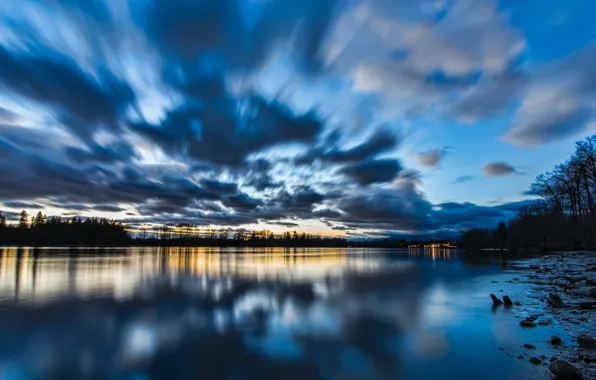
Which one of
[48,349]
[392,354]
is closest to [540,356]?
[392,354]

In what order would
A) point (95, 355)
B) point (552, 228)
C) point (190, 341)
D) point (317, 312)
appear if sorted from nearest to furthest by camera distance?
1. point (95, 355)
2. point (190, 341)
3. point (317, 312)
4. point (552, 228)

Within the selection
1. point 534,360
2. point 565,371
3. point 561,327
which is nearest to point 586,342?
point 534,360

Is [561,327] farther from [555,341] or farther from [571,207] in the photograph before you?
[571,207]

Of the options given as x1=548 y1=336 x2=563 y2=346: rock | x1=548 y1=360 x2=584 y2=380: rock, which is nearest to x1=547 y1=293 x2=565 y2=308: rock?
x1=548 y1=336 x2=563 y2=346: rock

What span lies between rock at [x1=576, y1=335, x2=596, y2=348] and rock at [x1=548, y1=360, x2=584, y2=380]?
2.45 meters

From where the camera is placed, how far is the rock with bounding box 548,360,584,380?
22.2ft

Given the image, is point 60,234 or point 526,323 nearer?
point 526,323

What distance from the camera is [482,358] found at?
8.91 metres

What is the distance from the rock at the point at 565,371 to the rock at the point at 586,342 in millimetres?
2447

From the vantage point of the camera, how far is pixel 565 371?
694 centimetres

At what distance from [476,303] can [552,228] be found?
172 feet

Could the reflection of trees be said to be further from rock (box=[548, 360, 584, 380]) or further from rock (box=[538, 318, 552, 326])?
rock (box=[538, 318, 552, 326])

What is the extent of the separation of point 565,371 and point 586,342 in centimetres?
278

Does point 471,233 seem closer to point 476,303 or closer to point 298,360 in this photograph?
point 476,303
